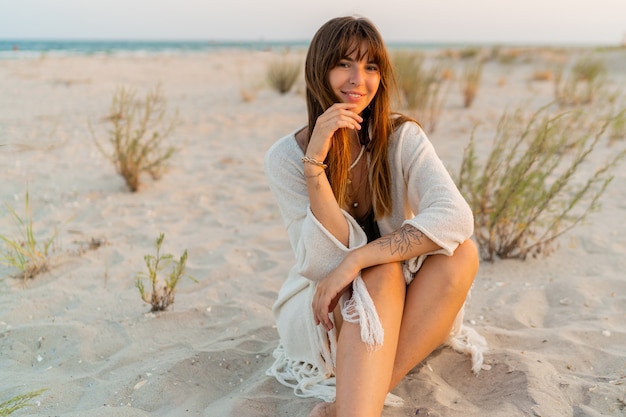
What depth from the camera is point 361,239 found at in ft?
7.52

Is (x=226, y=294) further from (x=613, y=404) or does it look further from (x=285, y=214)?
(x=613, y=404)

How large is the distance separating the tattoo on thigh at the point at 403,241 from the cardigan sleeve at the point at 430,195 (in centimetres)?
3

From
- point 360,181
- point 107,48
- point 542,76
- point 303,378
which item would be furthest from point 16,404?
point 107,48

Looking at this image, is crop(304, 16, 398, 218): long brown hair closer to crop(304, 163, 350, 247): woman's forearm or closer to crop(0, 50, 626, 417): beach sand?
crop(304, 163, 350, 247): woman's forearm

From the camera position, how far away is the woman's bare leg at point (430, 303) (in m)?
2.14

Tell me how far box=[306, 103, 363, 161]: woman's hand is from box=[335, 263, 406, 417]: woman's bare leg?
1.62ft

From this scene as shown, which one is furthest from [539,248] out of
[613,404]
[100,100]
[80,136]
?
[100,100]

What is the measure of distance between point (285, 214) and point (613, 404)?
141 cm

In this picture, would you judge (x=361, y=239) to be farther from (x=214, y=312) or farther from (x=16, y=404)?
(x=16, y=404)

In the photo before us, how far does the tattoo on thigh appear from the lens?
2.13m

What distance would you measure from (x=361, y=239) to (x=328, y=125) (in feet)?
1.51

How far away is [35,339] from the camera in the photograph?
272cm

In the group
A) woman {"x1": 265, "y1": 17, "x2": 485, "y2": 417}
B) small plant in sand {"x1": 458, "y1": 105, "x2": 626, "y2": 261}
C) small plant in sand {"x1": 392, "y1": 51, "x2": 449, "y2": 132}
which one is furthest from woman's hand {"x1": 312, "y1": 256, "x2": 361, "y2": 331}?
small plant in sand {"x1": 392, "y1": 51, "x2": 449, "y2": 132}

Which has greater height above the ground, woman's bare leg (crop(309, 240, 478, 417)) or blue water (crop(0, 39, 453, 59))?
blue water (crop(0, 39, 453, 59))
